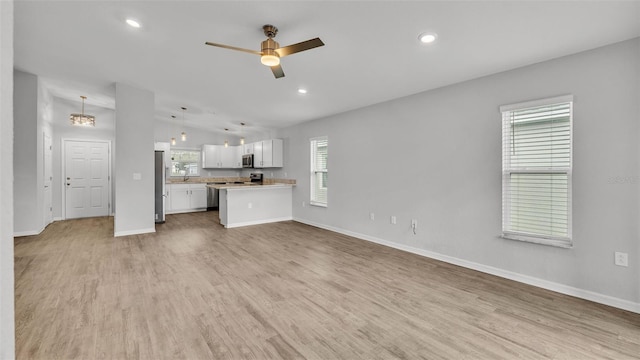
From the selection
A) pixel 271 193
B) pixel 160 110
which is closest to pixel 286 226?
pixel 271 193

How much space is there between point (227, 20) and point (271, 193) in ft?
14.8

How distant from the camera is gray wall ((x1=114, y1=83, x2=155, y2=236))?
5.04m

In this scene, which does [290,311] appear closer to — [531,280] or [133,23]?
[531,280]

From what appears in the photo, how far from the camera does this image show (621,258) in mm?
2613

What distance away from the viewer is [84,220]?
266 inches

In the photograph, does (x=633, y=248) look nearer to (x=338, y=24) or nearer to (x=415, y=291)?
(x=415, y=291)

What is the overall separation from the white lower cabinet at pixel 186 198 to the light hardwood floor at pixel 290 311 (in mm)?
3844

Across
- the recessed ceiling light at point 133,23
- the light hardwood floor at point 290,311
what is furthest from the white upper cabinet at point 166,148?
the recessed ceiling light at point 133,23

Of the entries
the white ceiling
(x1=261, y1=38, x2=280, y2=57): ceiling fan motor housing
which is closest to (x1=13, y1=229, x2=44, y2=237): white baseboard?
the white ceiling

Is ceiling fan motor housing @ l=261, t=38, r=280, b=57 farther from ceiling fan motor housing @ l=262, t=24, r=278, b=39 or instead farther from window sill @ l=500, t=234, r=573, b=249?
window sill @ l=500, t=234, r=573, b=249

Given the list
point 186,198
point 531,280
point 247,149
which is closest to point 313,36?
point 531,280

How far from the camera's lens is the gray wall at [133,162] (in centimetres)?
504

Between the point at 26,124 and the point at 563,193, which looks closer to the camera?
the point at 563,193

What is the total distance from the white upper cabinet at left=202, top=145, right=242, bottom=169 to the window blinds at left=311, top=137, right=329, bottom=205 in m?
3.83
